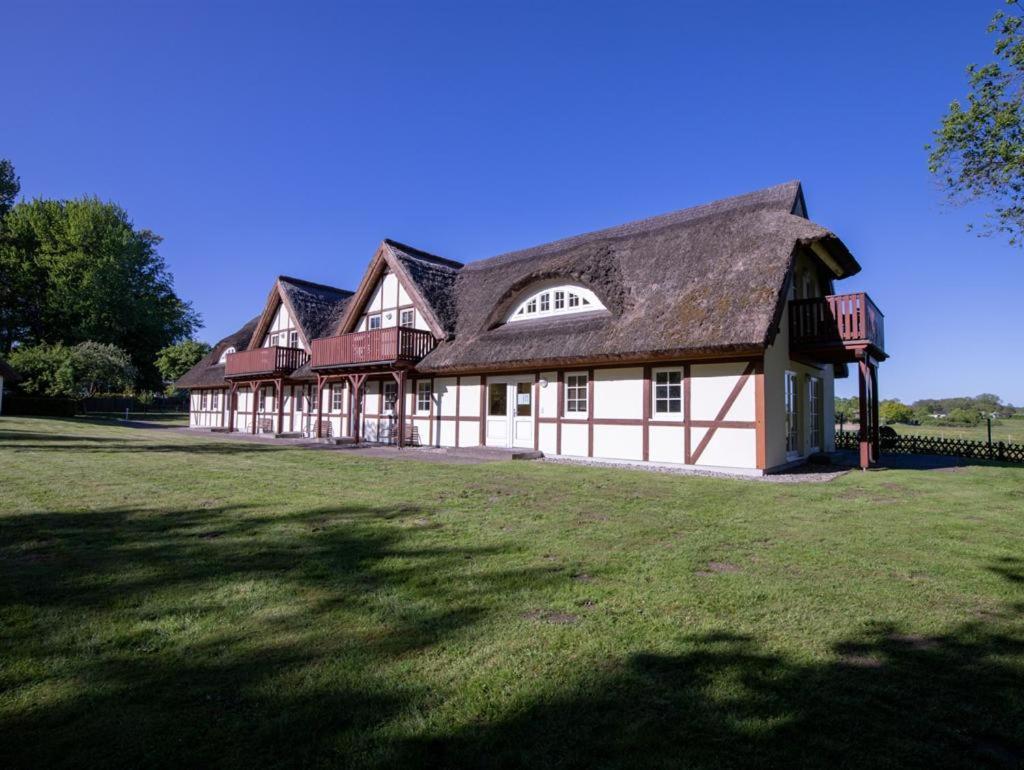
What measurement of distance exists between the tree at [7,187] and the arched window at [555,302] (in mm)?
55474

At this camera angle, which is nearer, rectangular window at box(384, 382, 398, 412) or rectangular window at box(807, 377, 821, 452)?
rectangular window at box(807, 377, 821, 452)

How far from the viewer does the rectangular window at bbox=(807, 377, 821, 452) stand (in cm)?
1606

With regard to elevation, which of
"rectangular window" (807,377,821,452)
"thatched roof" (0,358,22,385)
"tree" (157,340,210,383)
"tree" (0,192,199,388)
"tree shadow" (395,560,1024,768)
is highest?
"tree" (0,192,199,388)

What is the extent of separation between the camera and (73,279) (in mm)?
45469

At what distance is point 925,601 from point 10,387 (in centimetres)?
4834

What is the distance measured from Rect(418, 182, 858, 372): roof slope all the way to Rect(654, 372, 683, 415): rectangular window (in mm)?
1074

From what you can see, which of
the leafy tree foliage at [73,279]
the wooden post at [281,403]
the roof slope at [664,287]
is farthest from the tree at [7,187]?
the roof slope at [664,287]

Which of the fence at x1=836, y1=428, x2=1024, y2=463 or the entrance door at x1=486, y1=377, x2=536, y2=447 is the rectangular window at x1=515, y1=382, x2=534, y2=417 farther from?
the fence at x1=836, y1=428, x2=1024, y2=463

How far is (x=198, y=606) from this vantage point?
156 inches

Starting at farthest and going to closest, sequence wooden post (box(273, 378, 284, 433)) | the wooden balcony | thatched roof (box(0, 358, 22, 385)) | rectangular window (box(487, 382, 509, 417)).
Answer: thatched roof (box(0, 358, 22, 385)) < wooden post (box(273, 378, 284, 433)) < rectangular window (box(487, 382, 509, 417)) < the wooden balcony

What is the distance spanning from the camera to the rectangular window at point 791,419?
45.6 feet

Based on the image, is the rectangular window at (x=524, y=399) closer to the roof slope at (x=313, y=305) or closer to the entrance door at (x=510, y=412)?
the entrance door at (x=510, y=412)

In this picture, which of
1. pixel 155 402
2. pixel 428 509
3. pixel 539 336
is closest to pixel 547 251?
pixel 539 336

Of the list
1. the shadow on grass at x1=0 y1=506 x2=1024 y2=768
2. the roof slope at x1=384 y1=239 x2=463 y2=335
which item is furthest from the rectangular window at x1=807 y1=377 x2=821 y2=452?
the shadow on grass at x1=0 y1=506 x2=1024 y2=768
